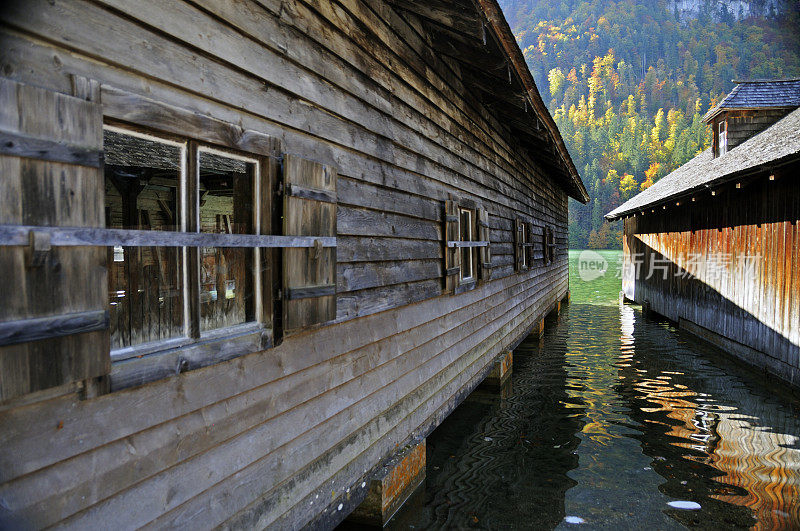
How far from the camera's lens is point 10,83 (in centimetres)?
152

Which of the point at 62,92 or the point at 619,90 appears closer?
the point at 62,92

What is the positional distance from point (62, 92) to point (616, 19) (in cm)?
19477

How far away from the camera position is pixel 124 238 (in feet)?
6.01

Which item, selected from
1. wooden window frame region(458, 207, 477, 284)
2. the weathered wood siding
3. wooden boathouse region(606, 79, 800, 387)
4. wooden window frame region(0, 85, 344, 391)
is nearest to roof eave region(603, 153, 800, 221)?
wooden boathouse region(606, 79, 800, 387)

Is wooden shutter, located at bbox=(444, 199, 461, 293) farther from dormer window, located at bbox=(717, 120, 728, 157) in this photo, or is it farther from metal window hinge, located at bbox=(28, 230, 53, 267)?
dormer window, located at bbox=(717, 120, 728, 157)

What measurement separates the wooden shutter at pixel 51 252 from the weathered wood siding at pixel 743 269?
9199 mm

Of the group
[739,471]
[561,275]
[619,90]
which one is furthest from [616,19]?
[739,471]

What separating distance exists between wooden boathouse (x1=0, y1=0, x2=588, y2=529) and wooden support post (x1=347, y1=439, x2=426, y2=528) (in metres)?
0.05

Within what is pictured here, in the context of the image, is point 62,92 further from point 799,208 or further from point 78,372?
point 799,208

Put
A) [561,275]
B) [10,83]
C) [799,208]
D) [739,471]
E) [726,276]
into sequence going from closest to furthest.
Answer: [10,83]
[739,471]
[799,208]
[726,276]
[561,275]

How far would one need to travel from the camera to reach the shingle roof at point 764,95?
13.7 meters

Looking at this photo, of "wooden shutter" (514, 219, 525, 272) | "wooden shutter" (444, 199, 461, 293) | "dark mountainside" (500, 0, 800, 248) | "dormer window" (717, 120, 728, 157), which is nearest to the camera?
"wooden shutter" (444, 199, 461, 293)

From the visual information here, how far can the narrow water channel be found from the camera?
441 cm

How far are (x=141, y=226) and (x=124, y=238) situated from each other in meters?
3.12
